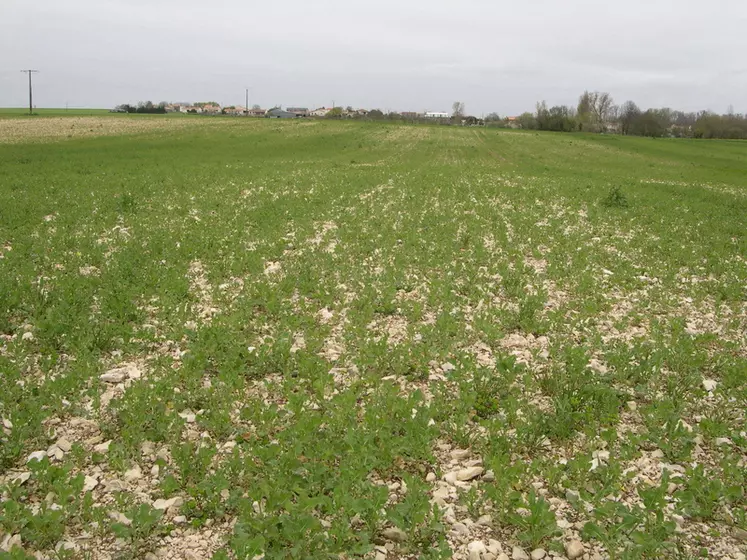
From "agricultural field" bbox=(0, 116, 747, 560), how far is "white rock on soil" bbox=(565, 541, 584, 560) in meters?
0.02

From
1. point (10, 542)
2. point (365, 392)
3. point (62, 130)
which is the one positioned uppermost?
point (62, 130)

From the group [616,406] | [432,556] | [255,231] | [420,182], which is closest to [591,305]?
[616,406]

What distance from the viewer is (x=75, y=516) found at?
14.9 ft

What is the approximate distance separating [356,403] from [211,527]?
2422mm

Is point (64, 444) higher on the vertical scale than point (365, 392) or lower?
lower

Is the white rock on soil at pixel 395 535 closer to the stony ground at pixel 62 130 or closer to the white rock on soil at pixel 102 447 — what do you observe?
the white rock on soil at pixel 102 447

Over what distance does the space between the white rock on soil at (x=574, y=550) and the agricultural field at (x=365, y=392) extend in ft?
0.06

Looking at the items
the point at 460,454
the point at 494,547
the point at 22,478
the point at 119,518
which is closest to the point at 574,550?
the point at 494,547

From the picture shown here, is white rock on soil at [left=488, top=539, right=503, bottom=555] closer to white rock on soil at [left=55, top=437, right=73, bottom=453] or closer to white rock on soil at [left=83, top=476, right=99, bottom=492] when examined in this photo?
white rock on soil at [left=83, top=476, right=99, bottom=492]

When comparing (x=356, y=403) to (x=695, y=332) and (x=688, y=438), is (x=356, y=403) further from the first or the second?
(x=695, y=332)

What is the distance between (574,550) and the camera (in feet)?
14.2

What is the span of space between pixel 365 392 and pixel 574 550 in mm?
3121

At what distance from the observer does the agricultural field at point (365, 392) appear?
4.46 meters

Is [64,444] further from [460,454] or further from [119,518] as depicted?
[460,454]
